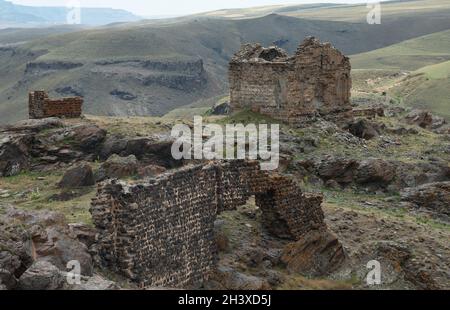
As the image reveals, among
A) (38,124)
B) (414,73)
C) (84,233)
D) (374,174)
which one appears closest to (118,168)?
(38,124)

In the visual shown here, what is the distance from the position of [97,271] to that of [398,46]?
11805 centimetres

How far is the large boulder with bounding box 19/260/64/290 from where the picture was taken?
11.3 m

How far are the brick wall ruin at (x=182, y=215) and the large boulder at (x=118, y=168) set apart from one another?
185 inches

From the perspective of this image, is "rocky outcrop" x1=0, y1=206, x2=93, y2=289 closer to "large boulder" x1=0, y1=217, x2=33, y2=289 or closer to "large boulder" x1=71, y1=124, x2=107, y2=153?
"large boulder" x1=0, y1=217, x2=33, y2=289

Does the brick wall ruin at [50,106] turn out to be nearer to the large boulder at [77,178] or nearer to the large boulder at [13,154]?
the large boulder at [13,154]

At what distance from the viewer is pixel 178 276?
1539 centimetres

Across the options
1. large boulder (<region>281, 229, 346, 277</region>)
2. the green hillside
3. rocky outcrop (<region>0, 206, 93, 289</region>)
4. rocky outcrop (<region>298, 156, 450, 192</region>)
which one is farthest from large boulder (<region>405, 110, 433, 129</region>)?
the green hillside

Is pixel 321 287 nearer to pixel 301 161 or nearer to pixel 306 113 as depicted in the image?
pixel 301 161

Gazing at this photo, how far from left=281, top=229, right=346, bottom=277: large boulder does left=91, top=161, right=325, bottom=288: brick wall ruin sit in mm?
548

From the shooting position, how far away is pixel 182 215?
51.5ft

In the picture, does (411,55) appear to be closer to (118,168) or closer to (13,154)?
(13,154)

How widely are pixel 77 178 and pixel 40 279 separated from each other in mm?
10802

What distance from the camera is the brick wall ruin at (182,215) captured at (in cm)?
1430
